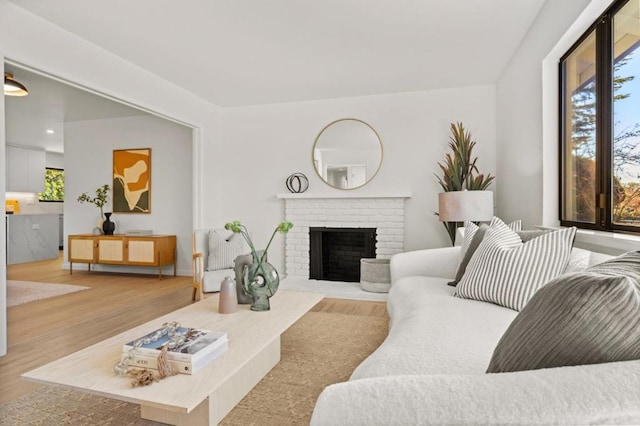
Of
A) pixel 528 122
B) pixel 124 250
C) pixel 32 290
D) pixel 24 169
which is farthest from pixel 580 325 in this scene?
pixel 24 169

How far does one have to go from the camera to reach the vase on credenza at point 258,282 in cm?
225

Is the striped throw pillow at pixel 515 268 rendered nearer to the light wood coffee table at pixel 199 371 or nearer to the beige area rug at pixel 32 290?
the light wood coffee table at pixel 199 371

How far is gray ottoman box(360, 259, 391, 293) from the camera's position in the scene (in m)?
4.29

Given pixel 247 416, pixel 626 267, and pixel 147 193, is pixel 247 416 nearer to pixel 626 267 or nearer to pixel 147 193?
pixel 626 267

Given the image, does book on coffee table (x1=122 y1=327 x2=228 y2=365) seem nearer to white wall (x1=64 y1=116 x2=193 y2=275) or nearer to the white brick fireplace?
the white brick fireplace

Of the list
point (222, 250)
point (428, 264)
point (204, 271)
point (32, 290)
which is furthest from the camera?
point (32, 290)

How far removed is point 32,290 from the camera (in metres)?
4.64

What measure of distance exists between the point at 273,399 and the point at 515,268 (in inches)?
55.4

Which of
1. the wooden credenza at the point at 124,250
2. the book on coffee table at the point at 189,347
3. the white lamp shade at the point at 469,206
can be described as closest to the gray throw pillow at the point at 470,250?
the white lamp shade at the point at 469,206

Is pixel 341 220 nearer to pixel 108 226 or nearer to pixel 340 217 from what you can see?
pixel 340 217

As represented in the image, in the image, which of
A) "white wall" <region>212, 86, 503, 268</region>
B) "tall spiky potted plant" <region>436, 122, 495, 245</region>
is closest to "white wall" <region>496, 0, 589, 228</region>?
"tall spiky potted plant" <region>436, 122, 495, 245</region>

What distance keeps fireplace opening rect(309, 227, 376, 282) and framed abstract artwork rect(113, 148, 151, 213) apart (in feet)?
9.28

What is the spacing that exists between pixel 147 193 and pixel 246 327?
466 cm

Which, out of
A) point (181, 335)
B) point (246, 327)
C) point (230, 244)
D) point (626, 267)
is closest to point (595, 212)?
point (626, 267)
